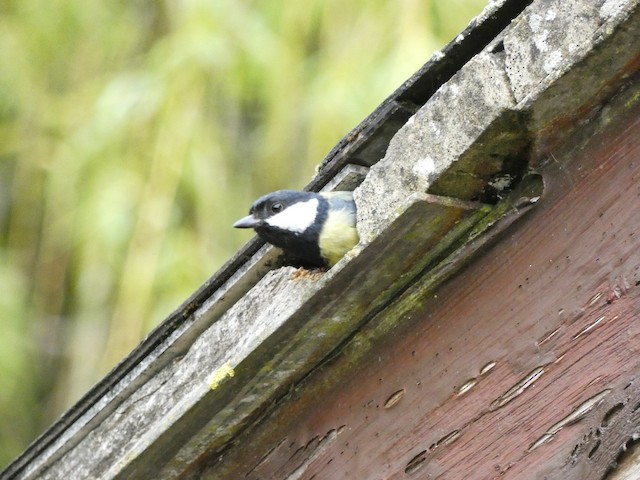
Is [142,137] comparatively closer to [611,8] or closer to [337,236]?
[337,236]

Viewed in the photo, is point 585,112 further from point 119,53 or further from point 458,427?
point 119,53

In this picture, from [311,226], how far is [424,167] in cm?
34

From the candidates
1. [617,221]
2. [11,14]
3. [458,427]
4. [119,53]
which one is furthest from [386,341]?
[11,14]

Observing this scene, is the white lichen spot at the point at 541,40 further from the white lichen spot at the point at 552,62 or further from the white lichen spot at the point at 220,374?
the white lichen spot at the point at 220,374

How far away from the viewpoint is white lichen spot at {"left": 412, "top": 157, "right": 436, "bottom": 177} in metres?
1.26

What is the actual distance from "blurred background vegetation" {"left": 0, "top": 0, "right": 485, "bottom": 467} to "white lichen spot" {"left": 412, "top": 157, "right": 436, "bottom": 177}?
7.72 feet

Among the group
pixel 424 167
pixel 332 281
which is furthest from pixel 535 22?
pixel 332 281

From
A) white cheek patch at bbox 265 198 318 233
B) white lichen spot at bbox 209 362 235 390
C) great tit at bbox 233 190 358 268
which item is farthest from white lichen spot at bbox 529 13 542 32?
white lichen spot at bbox 209 362 235 390

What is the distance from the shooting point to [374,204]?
4.35 ft

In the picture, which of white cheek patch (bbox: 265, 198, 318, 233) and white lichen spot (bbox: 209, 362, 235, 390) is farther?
white cheek patch (bbox: 265, 198, 318, 233)

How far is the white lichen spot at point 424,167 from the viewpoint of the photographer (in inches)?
49.5

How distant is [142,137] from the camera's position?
4.04m

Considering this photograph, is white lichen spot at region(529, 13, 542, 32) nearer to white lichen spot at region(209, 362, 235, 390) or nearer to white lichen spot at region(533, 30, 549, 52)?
white lichen spot at region(533, 30, 549, 52)

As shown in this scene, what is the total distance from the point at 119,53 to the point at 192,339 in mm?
3326
